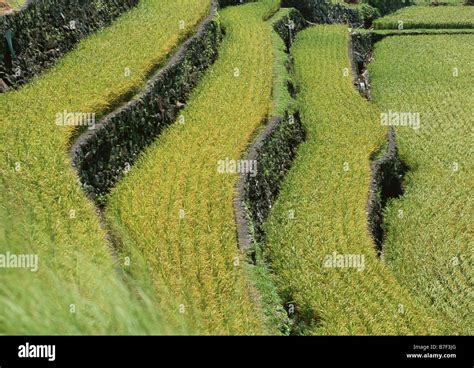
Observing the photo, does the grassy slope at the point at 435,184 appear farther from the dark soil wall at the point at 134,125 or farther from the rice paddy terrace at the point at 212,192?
the dark soil wall at the point at 134,125

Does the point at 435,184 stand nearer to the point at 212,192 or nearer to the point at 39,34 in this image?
the point at 212,192

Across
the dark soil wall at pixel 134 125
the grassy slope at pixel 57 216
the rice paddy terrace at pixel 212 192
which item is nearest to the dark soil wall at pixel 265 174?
the rice paddy terrace at pixel 212 192

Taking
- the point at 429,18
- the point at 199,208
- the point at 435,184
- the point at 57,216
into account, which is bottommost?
the point at 435,184

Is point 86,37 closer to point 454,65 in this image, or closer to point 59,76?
point 59,76

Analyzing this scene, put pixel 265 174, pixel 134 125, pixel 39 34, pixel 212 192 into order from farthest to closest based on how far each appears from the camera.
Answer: pixel 39 34, pixel 265 174, pixel 134 125, pixel 212 192

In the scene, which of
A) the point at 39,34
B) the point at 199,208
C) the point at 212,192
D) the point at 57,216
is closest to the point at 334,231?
the point at 212,192

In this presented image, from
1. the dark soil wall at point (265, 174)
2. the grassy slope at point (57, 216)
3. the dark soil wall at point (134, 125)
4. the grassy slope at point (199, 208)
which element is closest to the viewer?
the grassy slope at point (57, 216)

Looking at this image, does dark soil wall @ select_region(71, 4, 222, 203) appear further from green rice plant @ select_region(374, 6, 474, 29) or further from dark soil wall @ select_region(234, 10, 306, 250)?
green rice plant @ select_region(374, 6, 474, 29)
